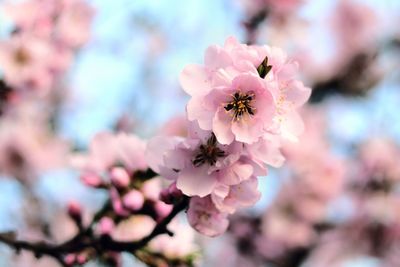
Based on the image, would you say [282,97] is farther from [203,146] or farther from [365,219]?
[365,219]

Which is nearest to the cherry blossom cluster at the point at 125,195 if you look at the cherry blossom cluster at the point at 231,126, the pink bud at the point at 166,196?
the pink bud at the point at 166,196

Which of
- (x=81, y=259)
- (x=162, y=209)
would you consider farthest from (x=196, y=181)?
(x=81, y=259)

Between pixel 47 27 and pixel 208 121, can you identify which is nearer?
pixel 208 121

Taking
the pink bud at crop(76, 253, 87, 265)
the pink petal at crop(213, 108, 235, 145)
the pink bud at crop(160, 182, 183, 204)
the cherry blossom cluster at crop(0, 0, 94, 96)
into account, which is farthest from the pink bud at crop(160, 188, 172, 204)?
the cherry blossom cluster at crop(0, 0, 94, 96)

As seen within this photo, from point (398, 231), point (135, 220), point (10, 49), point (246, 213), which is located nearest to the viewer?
point (135, 220)

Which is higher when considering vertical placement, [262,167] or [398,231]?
[398,231]

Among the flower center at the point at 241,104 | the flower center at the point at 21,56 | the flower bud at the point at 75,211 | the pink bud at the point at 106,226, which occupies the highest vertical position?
the flower center at the point at 21,56

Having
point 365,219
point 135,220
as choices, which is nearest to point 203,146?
point 135,220

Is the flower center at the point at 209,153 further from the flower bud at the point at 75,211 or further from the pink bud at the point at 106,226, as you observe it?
the flower bud at the point at 75,211
